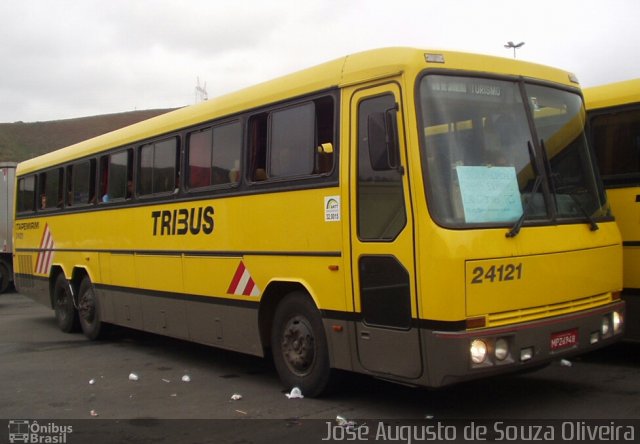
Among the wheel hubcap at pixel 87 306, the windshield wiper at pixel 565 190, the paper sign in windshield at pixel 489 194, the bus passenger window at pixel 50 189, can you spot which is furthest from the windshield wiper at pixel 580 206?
the bus passenger window at pixel 50 189

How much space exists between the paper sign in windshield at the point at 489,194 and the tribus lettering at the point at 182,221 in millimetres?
3481

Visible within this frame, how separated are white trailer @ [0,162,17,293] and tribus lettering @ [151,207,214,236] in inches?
549

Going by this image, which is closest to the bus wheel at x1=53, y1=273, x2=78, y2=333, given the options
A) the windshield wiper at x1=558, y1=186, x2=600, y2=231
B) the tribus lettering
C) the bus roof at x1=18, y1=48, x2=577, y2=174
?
the tribus lettering

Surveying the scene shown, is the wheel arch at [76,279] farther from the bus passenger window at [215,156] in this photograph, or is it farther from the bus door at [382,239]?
the bus door at [382,239]

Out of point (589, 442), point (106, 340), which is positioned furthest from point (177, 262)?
point (589, 442)

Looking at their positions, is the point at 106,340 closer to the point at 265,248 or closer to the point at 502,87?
the point at 265,248

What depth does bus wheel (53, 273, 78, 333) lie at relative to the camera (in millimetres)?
12023

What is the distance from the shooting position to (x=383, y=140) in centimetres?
570

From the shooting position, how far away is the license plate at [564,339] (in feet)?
18.6

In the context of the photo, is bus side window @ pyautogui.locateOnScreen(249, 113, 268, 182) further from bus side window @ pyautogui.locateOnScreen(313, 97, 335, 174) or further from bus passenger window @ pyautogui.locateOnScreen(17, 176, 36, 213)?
bus passenger window @ pyautogui.locateOnScreen(17, 176, 36, 213)

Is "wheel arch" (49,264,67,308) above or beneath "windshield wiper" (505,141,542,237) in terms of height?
beneath

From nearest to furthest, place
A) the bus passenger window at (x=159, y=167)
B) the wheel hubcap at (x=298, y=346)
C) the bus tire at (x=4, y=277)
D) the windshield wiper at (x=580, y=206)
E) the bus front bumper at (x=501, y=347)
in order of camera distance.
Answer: the bus front bumper at (x=501, y=347)
the windshield wiper at (x=580, y=206)
the wheel hubcap at (x=298, y=346)
the bus passenger window at (x=159, y=167)
the bus tire at (x=4, y=277)

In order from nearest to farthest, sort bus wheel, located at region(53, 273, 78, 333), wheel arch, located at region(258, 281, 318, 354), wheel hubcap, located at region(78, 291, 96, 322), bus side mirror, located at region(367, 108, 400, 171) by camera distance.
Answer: bus side mirror, located at region(367, 108, 400, 171) < wheel arch, located at region(258, 281, 318, 354) < wheel hubcap, located at region(78, 291, 96, 322) < bus wheel, located at region(53, 273, 78, 333)

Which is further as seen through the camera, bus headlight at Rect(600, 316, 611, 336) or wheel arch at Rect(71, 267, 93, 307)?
wheel arch at Rect(71, 267, 93, 307)
